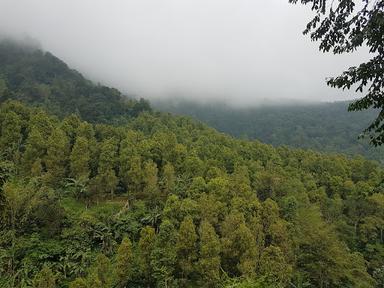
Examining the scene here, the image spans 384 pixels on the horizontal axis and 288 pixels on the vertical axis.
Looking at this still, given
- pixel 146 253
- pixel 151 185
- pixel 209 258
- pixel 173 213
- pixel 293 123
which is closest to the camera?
pixel 209 258

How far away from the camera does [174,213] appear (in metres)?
35.1

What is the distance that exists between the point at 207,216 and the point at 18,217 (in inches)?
605

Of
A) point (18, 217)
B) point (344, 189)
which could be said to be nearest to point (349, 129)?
point (344, 189)

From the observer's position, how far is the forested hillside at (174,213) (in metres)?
30.5

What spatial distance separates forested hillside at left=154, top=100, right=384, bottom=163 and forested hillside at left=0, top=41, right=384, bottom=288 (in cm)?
4524

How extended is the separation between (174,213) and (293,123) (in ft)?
336

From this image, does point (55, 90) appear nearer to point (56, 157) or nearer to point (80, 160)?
point (56, 157)

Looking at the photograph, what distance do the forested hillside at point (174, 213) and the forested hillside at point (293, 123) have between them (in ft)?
148

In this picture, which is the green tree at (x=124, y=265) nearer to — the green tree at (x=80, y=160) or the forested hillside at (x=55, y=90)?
the green tree at (x=80, y=160)

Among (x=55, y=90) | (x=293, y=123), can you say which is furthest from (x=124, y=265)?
(x=293, y=123)

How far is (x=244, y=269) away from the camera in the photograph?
97.9 ft

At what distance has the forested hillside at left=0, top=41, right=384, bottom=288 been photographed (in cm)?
3055

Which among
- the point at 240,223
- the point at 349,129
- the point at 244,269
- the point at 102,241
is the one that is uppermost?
the point at 349,129

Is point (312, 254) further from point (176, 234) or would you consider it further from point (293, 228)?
point (176, 234)
